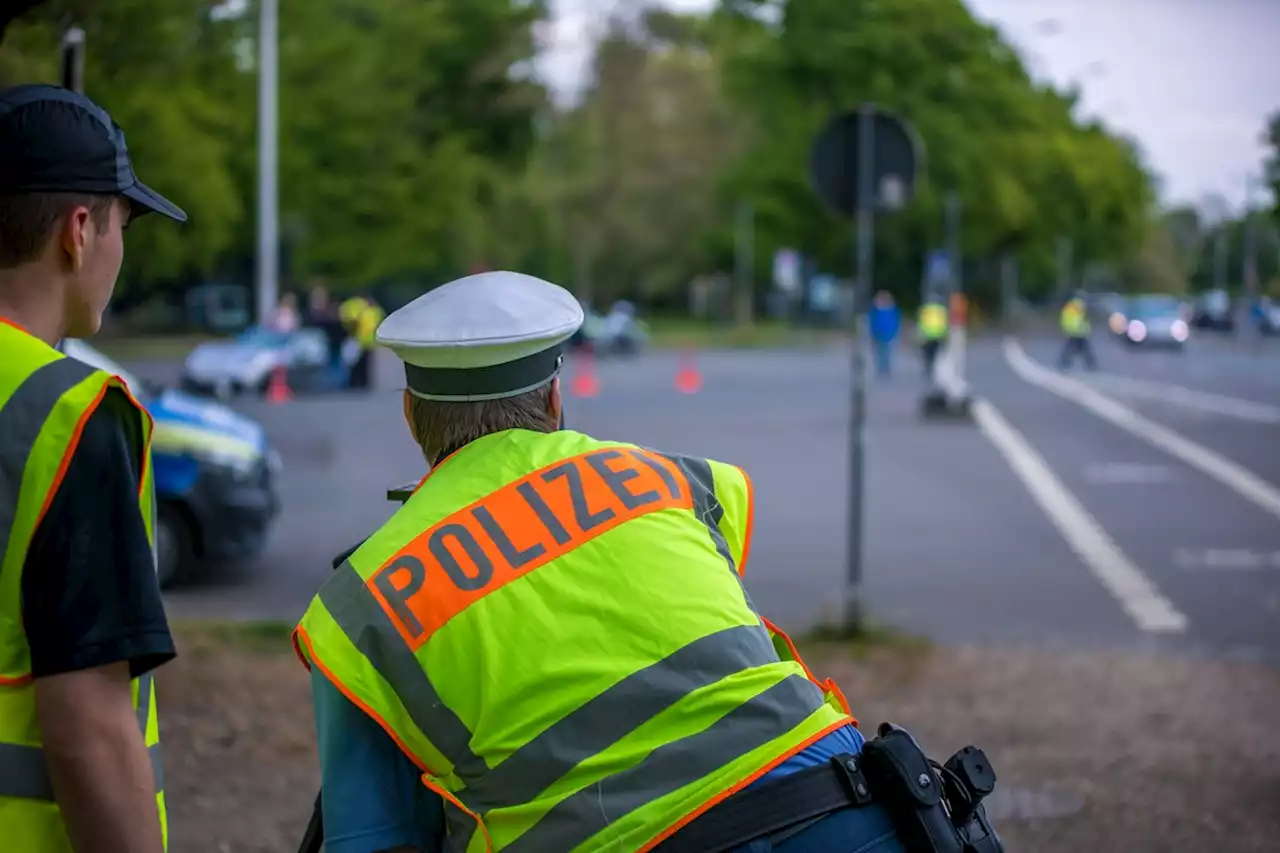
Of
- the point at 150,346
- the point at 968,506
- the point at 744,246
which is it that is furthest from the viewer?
the point at 744,246

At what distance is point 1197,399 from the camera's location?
2800cm

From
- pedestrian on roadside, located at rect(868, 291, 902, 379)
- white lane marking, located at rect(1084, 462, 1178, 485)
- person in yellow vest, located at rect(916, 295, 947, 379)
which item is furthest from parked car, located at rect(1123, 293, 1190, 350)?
white lane marking, located at rect(1084, 462, 1178, 485)

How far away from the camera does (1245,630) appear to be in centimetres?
919

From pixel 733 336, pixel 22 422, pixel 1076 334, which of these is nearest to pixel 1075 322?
pixel 1076 334

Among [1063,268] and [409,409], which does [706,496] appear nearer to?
[409,409]

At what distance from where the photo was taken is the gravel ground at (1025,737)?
5.52 metres

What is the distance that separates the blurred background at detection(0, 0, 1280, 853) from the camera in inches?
278

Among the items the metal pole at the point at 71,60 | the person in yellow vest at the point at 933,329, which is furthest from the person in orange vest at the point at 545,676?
the person in yellow vest at the point at 933,329

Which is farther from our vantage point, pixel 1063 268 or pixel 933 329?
pixel 1063 268

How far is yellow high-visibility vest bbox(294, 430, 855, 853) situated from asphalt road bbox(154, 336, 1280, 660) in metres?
6.71

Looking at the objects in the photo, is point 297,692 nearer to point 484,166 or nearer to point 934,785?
point 934,785

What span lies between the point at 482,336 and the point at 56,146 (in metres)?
0.58

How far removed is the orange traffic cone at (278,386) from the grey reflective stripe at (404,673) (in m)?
25.1

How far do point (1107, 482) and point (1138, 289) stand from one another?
12364 centimetres
